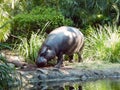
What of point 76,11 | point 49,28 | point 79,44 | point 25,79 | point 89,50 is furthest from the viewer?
point 76,11

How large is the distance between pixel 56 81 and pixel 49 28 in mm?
4835

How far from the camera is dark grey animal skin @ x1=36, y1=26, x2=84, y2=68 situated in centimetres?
1360

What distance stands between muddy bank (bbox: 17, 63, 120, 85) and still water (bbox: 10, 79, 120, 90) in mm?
479

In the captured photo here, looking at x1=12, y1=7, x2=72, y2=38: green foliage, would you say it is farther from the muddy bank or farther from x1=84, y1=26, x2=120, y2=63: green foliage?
the muddy bank

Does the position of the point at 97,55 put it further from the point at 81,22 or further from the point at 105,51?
the point at 81,22

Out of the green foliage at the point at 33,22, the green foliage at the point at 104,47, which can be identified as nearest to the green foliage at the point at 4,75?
the green foliage at the point at 104,47

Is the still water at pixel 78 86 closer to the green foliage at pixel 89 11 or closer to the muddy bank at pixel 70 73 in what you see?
the muddy bank at pixel 70 73

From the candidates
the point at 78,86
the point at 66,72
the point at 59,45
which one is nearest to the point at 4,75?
the point at 78,86

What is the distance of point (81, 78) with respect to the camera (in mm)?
13062

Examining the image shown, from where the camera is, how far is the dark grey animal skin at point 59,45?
13602mm

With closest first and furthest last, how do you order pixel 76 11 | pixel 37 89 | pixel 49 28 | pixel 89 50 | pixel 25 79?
pixel 37 89
pixel 25 79
pixel 89 50
pixel 49 28
pixel 76 11

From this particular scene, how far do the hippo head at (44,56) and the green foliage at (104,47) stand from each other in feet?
7.72

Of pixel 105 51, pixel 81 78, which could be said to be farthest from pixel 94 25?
pixel 81 78

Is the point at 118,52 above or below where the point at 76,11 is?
below
